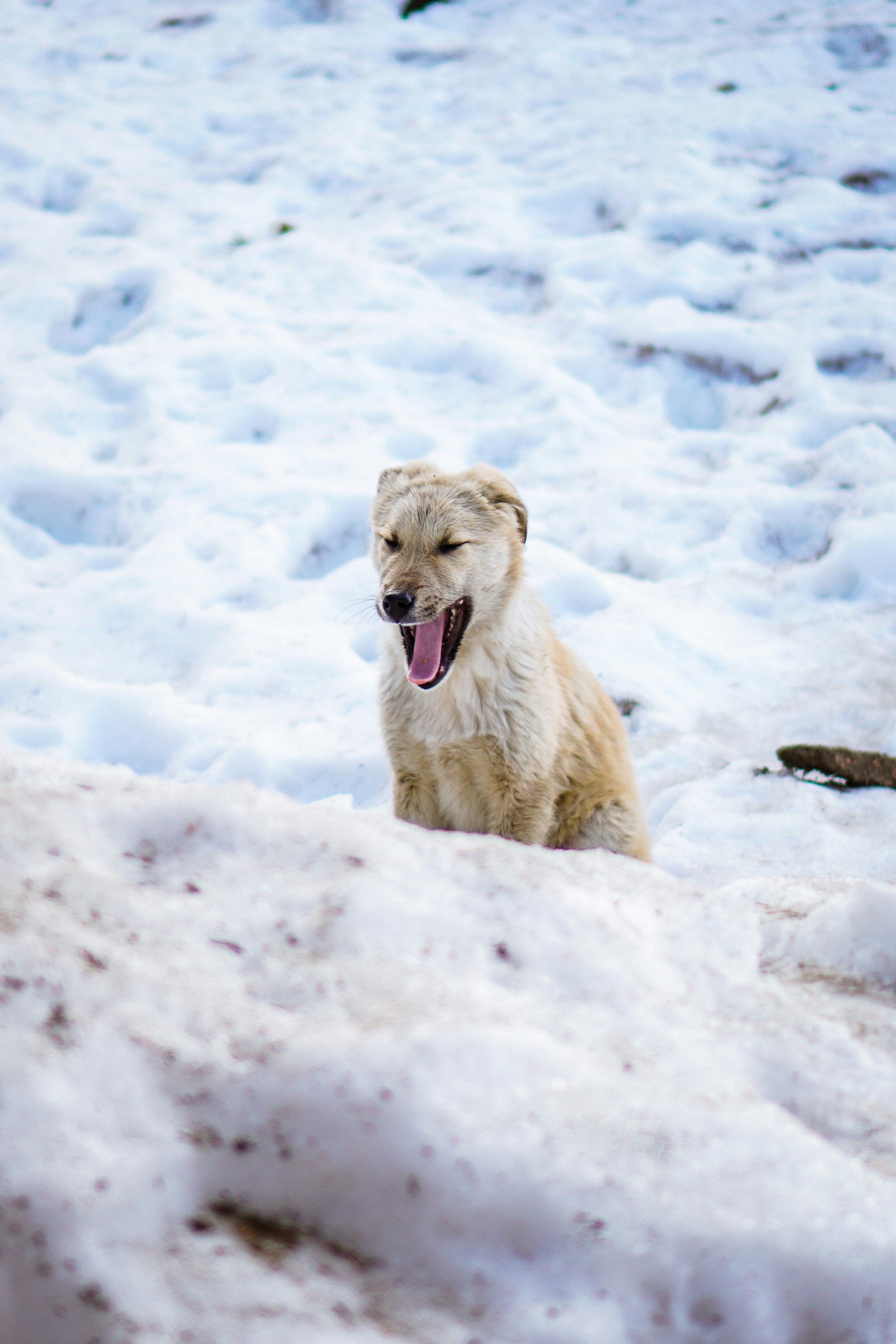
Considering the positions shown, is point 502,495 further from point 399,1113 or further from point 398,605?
point 399,1113

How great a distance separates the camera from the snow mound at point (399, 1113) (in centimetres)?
117

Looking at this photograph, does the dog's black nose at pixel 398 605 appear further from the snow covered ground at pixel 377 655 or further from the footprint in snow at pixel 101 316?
the footprint in snow at pixel 101 316

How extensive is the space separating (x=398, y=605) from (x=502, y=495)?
842 millimetres

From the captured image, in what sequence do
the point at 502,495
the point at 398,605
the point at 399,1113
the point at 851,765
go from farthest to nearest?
the point at 851,765 < the point at 502,495 < the point at 398,605 < the point at 399,1113

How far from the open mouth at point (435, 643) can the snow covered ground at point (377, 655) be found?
120cm

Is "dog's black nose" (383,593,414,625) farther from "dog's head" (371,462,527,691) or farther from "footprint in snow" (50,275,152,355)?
"footprint in snow" (50,275,152,355)

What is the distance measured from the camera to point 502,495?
12.5 feet

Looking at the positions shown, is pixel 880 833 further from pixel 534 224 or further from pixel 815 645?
pixel 534 224

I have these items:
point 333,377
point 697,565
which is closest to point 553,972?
point 697,565

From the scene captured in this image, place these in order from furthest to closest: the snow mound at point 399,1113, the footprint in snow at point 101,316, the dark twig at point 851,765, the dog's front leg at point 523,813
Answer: the footprint in snow at point 101,316 < the dark twig at point 851,765 < the dog's front leg at point 523,813 < the snow mound at point 399,1113

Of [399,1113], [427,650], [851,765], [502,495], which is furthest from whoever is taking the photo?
[851,765]

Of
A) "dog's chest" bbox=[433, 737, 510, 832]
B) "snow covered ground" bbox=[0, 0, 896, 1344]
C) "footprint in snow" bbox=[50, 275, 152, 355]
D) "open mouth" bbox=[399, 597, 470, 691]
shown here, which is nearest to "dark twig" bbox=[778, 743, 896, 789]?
"snow covered ground" bbox=[0, 0, 896, 1344]

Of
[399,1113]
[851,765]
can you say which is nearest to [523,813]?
[851,765]

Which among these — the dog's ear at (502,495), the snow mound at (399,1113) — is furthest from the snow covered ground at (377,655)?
the dog's ear at (502,495)
